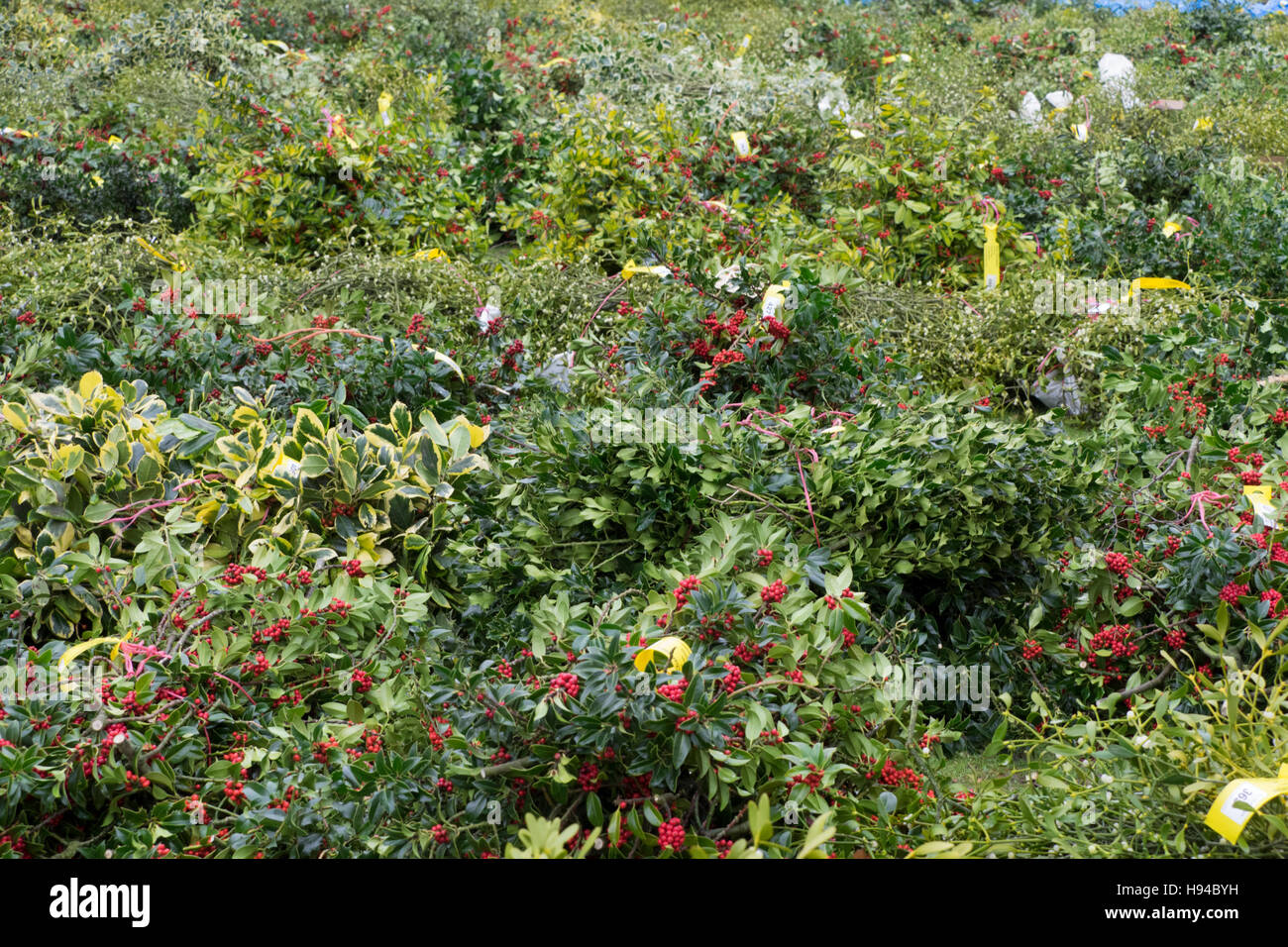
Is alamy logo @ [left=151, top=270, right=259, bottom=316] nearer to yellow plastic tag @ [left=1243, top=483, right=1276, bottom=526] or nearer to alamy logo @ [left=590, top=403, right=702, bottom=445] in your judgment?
alamy logo @ [left=590, top=403, right=702, bottom=445]

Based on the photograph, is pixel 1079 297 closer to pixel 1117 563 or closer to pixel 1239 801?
pixel 1117 563

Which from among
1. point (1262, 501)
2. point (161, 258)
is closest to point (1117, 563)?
point (1262, 501)

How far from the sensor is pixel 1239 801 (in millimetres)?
1845

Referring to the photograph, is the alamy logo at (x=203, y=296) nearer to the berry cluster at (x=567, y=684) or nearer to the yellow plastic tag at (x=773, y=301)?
the yellow plastic tag at (x=773, y=301)

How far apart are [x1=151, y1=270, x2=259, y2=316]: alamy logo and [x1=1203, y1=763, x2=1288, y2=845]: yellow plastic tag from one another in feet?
11.7

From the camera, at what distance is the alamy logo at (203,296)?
399cm

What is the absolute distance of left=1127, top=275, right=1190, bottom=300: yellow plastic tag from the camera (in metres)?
4.30

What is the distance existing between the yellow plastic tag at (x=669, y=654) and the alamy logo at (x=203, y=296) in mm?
2724

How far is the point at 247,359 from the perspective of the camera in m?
3.91

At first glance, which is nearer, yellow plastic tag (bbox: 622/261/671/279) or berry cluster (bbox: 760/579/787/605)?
berry cluster (bbox: 760/579/787/605)

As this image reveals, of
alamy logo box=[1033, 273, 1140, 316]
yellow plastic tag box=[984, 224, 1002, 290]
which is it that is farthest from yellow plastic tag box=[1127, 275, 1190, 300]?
yellow plastic tag box=[984, 224, 1002, 290]

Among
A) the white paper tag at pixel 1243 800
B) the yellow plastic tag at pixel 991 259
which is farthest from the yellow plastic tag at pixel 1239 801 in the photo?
the yellow plastic tag at pixel 991 259
